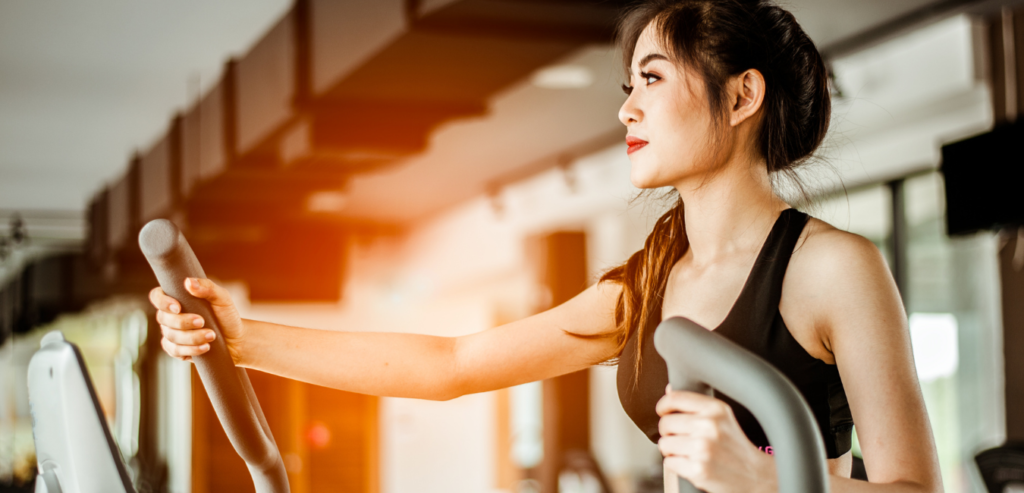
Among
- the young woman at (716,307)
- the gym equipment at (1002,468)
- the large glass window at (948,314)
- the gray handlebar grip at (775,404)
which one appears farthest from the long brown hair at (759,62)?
the large glass window at (948,314)

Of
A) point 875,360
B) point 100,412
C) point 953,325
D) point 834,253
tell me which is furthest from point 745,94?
point 953,325

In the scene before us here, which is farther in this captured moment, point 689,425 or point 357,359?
point 357,359

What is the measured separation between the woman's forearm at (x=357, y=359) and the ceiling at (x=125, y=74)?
2440 mm

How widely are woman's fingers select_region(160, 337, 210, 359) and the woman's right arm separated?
218mm

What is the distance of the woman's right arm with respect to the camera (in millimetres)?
1228

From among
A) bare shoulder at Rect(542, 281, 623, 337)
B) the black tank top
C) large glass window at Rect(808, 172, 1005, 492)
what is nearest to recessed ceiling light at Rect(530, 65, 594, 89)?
large glass window at Rect(808, 172, 1005, 492)

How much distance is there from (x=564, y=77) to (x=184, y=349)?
13.9 ft

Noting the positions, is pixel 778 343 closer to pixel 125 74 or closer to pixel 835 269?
pixel 835 269

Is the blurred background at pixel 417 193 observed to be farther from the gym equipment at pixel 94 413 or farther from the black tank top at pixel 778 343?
the gym equipment at pixel 94 413

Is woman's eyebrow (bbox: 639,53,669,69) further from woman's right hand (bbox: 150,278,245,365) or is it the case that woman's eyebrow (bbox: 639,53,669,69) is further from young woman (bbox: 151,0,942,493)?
woman's right hand (bbox: 150,278,245,365)

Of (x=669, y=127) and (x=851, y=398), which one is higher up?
(x=669, y=127)

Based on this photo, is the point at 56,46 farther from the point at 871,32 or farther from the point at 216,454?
the point at 216,454

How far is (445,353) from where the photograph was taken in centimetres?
129

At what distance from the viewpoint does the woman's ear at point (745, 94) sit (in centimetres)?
108
